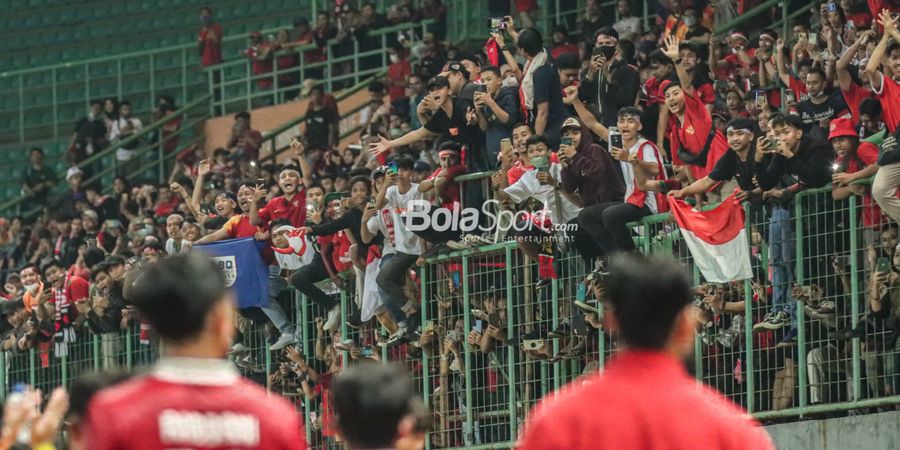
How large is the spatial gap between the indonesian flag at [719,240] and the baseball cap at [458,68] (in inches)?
157

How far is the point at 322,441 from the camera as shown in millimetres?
16547

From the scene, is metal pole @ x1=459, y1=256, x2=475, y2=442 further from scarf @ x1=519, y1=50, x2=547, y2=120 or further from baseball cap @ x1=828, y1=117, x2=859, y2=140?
baseball cap @ x1=828, y1=117, x2=859, y2=140

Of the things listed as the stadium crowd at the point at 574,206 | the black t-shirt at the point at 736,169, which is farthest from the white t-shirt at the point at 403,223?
the black t-shirt at the point at 736,169

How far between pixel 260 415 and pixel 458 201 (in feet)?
34.1

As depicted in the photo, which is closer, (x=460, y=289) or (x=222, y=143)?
(x=460, y=289)

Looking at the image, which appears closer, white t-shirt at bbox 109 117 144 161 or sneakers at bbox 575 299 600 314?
sneakers at bbox 575 299 600 314

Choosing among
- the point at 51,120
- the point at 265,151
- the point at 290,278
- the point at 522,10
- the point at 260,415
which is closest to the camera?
the point at 260,415

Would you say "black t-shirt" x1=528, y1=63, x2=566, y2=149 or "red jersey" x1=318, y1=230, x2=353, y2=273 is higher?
"black t-shirt" x1=528, y1=63, x2=566, y2=149

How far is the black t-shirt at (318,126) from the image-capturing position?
22297 millimetres

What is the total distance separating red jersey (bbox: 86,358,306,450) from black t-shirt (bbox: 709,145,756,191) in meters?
8.49

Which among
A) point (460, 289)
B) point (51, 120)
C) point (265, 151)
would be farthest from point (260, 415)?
point (51, 120)

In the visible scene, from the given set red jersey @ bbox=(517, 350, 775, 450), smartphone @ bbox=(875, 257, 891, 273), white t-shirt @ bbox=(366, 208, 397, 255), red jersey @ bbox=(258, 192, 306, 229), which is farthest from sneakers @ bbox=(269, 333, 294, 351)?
red jersey @ bbox=(517, 350, 775, 450)

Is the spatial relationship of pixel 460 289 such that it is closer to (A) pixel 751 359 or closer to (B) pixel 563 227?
(B) pixel 563 227

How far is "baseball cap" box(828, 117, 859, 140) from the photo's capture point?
12828mm
